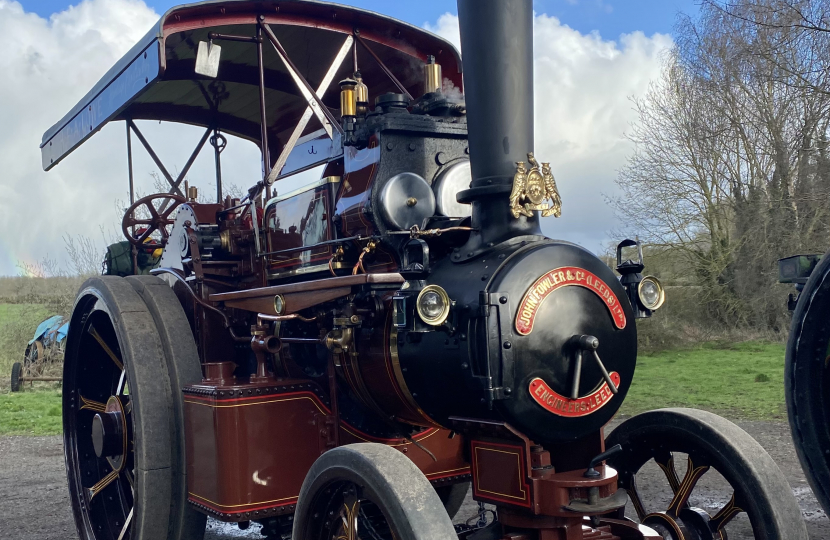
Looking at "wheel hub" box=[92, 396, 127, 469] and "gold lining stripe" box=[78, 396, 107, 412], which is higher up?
"gold lining stripe" box=[78, 396, 107, 412]

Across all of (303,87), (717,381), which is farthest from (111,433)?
(717,381)

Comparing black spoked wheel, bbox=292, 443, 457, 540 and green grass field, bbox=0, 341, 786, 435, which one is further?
green grass field, bbox=0, 341, 786, 435

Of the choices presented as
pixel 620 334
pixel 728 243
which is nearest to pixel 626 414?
pixel 620 334

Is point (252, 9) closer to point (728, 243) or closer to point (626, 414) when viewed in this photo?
point (626, 414)

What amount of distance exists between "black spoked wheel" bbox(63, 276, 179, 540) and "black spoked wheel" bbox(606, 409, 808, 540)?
5.94ft

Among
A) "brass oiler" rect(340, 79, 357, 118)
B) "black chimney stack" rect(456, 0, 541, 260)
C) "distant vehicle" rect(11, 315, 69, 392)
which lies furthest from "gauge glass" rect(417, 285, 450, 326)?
"distant vehicle" rect(11, 315, 69, 392)

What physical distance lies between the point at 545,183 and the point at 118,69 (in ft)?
7.10

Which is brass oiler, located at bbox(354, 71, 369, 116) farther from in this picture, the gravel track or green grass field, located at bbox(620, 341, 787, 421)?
green grass field, located at bbox(620, 341, 787, 421)

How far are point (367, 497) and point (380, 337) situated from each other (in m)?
0.66

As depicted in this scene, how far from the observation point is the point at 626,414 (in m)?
7.50

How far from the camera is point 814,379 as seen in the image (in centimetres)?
264

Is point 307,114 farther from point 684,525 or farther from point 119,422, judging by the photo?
point 684,525

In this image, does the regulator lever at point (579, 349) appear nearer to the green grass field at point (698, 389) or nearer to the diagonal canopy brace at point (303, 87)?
the diagonal canopy brace at point (303, 87)

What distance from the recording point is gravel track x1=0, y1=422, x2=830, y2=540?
4.35m
